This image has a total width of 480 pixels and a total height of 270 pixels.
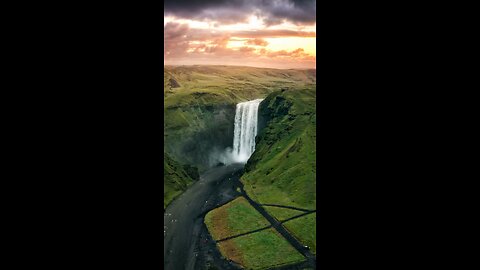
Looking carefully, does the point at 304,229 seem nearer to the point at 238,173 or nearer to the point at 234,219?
the point at 234,219

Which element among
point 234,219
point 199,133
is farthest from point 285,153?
point 199,133

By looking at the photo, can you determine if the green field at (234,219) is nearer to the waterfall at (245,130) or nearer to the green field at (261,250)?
the green field at (261,250)

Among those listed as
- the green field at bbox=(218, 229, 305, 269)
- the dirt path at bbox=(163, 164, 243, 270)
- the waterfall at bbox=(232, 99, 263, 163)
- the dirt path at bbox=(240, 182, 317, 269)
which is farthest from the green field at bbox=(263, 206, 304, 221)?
the waterfall at bbox=(232, 99, 263, 163)

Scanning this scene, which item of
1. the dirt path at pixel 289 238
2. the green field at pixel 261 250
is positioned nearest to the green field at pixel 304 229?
the dirt path at pixel 289 238

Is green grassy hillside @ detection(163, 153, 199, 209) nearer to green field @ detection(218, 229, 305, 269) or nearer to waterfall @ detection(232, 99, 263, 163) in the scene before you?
waterfall @ detection(232, 99, 263, 163)
